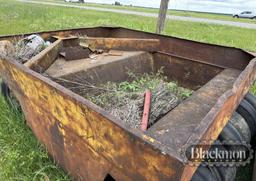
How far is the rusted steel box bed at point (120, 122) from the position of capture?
3.44ft

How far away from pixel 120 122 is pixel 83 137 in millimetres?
344

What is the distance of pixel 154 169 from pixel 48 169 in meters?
1.19

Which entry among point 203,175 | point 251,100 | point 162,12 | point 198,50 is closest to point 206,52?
point 198,50

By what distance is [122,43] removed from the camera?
107 inches

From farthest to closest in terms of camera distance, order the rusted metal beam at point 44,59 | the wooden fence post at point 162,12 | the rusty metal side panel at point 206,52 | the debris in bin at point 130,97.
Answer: the wooden fence post at point 162,12, the rusty metal side panel at point 206,52, the rusted metal beam at point 44,59, the debris in bin at point 130,97

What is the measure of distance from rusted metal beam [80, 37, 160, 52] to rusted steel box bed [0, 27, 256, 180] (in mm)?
11

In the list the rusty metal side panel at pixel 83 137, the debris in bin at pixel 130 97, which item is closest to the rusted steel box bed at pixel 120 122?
the rusty metal side panel at pixel 83 137

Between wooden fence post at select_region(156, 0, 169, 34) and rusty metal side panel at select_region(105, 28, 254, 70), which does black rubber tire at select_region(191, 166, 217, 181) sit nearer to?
rusty metal side panel at select_region(105, 28, 254, 70)

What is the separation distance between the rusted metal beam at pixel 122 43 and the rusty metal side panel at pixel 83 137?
97cm

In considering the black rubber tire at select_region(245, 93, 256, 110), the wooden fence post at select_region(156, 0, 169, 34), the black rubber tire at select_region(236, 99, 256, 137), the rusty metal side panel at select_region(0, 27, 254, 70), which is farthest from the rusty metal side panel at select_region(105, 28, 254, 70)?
the wooden fence post at select_region(156, 0, 169, 34)

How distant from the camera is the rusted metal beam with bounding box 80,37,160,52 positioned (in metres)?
2.62

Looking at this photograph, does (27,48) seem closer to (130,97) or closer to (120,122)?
(130,97)

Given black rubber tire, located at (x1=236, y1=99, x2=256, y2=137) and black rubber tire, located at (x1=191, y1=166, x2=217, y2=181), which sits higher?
→ black rubber tire, located at (x1=236, y1=99, x2=256, y2=137)

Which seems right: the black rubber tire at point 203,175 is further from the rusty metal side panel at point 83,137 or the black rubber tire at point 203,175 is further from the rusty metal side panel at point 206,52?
the rusty metal side panel at point 206,52
